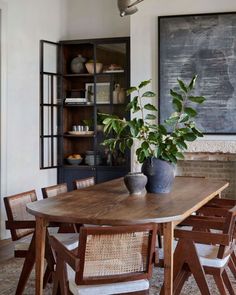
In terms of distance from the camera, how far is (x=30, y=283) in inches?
150

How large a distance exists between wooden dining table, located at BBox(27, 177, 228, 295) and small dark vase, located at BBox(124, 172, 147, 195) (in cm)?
6

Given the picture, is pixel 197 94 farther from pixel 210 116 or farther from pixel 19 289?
pixel 19 289

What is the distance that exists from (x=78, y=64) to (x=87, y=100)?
52 centimetres

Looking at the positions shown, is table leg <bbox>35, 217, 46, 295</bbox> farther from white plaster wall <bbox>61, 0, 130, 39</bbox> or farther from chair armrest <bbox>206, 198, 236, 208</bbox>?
white plaster wall <bbox>61, 0, 130, 39</bbox>

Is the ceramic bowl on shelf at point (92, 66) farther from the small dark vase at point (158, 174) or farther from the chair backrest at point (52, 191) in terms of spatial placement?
the small dark vase at point (158, 174)

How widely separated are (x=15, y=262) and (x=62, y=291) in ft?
6.81

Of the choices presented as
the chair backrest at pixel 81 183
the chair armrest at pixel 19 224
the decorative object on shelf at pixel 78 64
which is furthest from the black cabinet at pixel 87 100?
the chair armrest at pixel 19 224

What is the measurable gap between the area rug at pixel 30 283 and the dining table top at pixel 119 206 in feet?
2.51

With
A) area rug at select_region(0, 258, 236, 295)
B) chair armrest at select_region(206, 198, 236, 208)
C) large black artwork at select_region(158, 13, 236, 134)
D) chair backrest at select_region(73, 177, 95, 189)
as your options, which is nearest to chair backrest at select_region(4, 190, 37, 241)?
area rug at select_region(0, 258, 236, 295)

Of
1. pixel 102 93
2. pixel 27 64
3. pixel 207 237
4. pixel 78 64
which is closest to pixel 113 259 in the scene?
pixel 207 237

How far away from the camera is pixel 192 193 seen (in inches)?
141

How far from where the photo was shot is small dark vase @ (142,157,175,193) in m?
3.46

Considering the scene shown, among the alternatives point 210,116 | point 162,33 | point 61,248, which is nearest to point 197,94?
point 210,116

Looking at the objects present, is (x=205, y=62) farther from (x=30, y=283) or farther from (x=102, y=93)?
(x=30, y=283)
